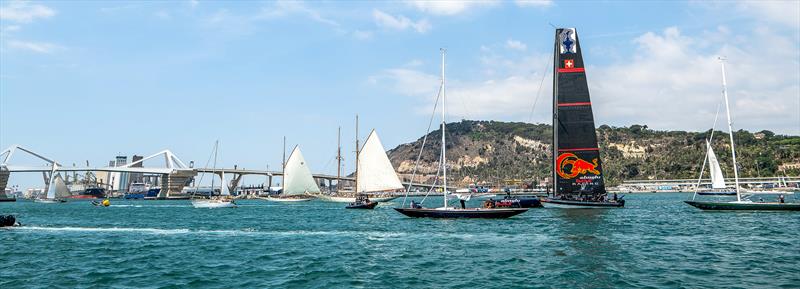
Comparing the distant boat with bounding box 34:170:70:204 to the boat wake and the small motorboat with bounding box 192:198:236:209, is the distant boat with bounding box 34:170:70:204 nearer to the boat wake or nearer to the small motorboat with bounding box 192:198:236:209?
the small motorboat with bounding box 192:198:236:209

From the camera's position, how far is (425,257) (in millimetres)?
29000

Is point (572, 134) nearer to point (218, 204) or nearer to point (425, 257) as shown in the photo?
point (425, 257)

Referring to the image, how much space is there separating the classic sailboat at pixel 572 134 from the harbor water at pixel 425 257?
842 inches

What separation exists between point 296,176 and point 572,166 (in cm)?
7152

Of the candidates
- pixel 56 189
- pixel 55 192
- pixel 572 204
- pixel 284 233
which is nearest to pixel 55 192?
pixel 55 192

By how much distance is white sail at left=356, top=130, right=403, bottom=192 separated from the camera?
93.2 metres

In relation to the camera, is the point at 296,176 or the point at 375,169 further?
the point at 296,176

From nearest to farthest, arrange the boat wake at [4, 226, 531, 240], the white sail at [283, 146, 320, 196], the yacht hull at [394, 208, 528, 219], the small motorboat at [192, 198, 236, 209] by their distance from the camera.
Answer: the boat wake at [4, 226, 531, 240]
the yacht hull at [394, 208, 528, 219]
the small motorboat at [192, 198, 236, 209]
the white sail at [283, 146, 320, 196]

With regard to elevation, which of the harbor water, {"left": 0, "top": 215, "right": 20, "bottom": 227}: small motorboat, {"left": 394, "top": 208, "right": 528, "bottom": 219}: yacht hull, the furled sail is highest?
the furled sail

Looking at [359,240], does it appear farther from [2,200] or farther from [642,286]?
[2,200]

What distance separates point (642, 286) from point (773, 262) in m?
9.23

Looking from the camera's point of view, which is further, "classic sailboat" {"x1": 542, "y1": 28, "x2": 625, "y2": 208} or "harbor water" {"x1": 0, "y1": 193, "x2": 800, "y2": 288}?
"classic sailboat" {"x1": 542, "y1": 28, "x2": 625, "y2": 208}

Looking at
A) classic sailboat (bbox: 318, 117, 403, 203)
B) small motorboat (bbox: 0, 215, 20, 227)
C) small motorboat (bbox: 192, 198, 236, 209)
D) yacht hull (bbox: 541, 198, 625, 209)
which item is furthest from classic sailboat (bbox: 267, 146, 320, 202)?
small motorboat (bbox: 0, 215, 20, 227)

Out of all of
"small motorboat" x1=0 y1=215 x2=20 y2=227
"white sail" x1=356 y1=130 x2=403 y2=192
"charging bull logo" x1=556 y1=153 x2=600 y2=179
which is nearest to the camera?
"small motorboat" x1=0 y1=215 x2=20 y2=227
